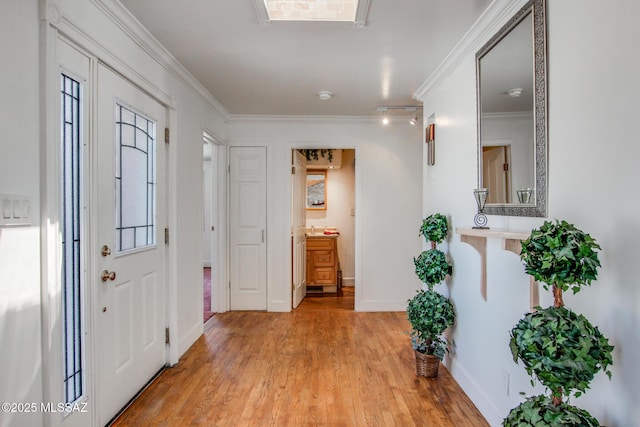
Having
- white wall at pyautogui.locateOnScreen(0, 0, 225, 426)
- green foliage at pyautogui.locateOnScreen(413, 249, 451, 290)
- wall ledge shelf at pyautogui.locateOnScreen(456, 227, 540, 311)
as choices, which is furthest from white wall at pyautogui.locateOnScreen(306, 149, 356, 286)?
white wall at pyautogui.locateOnScreen(0, 0, 225, 426)

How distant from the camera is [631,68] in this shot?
104 centimetres

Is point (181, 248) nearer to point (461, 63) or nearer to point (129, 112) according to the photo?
point (129, 112)

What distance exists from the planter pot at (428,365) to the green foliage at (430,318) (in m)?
0.04

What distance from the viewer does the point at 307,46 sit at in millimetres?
2324

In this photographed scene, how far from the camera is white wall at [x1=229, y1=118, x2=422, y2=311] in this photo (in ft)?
13.5

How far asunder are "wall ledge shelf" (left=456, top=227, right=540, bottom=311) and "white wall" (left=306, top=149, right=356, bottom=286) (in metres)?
3.55

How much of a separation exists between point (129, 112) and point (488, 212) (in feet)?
7.67

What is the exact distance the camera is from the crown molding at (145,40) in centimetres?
182

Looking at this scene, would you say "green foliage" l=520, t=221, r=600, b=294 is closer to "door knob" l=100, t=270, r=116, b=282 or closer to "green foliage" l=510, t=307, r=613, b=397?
"green foliage" l=510, t=307, r=613, b=397

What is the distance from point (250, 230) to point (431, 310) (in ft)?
8.16

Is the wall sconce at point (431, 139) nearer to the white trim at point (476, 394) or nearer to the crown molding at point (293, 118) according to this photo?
the crown molding at point (293, 118)

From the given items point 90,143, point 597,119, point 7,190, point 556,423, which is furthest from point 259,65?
point 556,423

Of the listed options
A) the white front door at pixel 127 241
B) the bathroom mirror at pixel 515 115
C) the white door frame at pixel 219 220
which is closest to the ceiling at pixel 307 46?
the bathroom mirror at pixel 515 115

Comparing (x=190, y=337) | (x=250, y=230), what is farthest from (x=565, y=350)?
(x=250, y=230)
